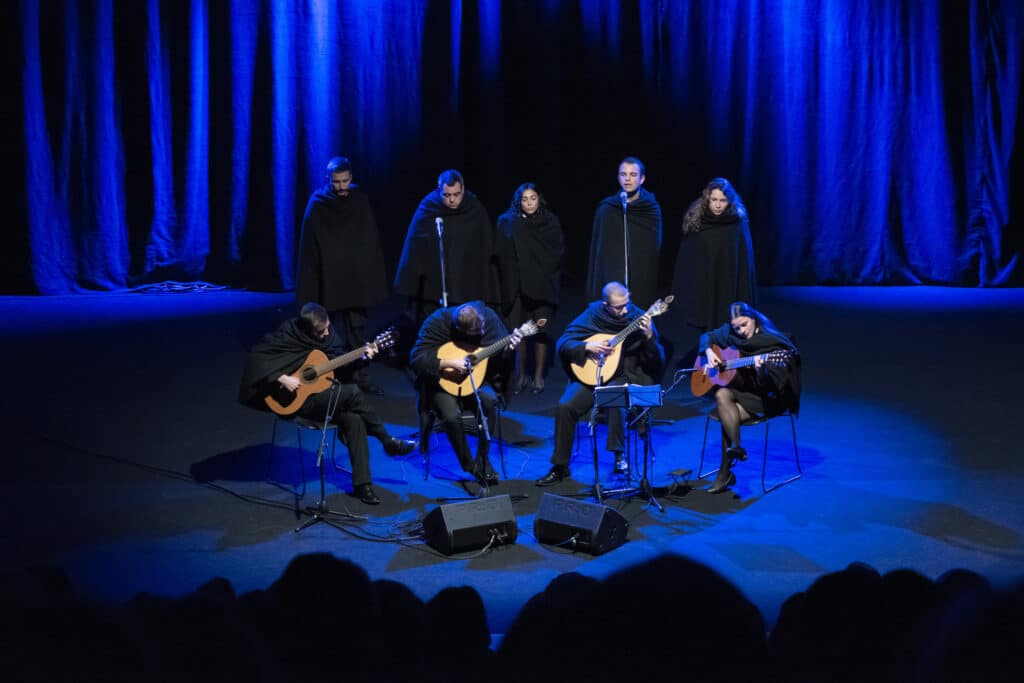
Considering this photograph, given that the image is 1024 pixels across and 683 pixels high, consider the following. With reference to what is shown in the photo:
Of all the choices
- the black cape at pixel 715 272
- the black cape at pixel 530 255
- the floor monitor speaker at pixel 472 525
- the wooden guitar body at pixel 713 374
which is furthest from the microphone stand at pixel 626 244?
the floor monitor speaker at pixel 472 525

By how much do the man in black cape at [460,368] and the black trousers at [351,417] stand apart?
1.38 feet

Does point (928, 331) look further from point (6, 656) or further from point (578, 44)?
point (6, 656)

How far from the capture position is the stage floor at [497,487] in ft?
16.4

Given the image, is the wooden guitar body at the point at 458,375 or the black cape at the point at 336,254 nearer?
the wooden guitar body at the point at 458,375

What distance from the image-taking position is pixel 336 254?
801 centimetres

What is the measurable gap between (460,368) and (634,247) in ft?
7.11

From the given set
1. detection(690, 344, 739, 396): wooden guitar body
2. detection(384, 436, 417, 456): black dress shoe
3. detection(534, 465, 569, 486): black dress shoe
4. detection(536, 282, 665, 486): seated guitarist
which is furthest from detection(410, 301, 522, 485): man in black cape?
detection(690, 344, 739, 396): wooden guitar body

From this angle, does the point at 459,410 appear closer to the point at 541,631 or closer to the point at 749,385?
the point at 749,385

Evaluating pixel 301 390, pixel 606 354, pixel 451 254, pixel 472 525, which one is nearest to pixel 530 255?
pixel 451 254

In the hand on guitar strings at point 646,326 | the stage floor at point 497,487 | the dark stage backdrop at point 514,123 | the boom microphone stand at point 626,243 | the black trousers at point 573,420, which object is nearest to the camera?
the stage floor at point 497,487

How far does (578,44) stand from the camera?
12047mm

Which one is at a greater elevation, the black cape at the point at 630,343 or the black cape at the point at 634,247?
the black cape at the point at 634,247

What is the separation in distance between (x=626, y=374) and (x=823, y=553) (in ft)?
6.15

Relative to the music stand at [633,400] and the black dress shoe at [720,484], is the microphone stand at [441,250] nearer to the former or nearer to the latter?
the music stand at [633,400]
